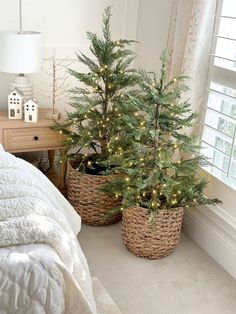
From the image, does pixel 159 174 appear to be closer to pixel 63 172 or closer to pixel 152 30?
pixel 63 172

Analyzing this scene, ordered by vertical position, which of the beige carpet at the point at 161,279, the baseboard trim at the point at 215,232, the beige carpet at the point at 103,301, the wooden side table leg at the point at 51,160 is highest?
the wooden side table leg at the point at 51,160

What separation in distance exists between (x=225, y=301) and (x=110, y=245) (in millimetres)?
760

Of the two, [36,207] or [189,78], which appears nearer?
[36,207]

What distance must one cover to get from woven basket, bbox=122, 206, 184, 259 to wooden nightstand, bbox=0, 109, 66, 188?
66 cm

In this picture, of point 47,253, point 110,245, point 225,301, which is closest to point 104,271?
point 110,245

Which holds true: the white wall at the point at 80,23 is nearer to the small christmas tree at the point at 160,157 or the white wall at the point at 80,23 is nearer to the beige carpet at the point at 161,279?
the small christmas tree at the point at 160,157

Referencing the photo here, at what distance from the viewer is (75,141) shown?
2.76m

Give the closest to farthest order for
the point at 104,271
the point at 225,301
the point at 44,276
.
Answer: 1. the point at 44,276
2. the point at 225,301
3. the point at 104,271

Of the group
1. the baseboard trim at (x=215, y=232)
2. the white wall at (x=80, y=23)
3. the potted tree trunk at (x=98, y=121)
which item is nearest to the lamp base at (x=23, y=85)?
the white wall at (x=80, y=23)

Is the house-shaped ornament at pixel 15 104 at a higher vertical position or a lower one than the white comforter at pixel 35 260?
higher

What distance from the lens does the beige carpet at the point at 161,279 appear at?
7.18ft

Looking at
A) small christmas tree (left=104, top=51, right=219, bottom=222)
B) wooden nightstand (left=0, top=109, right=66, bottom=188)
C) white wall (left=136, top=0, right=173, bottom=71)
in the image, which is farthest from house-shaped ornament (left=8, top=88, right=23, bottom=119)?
white wall (left=136, top=0, right=173, bottom=71)

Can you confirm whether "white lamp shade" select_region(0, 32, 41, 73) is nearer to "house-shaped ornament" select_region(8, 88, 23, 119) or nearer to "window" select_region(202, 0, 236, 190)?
"house-shaped ornament" select_region(8, 88, 23, 119)

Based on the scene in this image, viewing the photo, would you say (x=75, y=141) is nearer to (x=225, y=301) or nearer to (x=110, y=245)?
(x=110, y=245)
